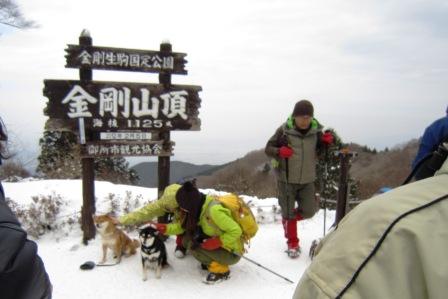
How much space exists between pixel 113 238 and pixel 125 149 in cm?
129

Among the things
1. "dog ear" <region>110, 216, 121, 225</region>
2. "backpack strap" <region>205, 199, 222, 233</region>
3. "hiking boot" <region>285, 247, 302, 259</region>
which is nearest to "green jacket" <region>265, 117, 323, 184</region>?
"hiking boot" <region>285, 247, 302, 259</region>

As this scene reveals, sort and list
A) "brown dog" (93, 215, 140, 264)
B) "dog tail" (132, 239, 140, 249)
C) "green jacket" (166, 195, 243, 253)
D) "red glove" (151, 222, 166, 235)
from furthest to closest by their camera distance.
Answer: "dog tail" (132, 239, 140, 249) < "brown dog" (93, 215, 140, 264) < "red glove" (151, 222, 166, 235) < "green jacket" (166, 195, 243, 253)

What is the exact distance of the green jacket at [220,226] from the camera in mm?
4258

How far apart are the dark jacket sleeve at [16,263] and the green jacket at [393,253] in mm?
984

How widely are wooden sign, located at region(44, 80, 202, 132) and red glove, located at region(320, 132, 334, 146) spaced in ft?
6.07

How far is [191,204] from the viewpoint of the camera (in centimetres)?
435

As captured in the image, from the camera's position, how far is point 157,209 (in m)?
4.76

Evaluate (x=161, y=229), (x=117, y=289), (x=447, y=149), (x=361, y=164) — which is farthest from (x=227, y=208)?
(x=361, y=164)

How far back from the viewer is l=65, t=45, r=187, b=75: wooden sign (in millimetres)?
5180

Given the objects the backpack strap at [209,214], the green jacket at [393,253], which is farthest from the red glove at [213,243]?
the green jacket at [393,253]

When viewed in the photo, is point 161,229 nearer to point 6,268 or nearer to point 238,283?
point 238,283

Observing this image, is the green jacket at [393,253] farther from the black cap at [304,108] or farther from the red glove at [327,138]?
the red glove at [327,138]

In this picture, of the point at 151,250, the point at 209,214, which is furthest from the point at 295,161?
the point at 151,250

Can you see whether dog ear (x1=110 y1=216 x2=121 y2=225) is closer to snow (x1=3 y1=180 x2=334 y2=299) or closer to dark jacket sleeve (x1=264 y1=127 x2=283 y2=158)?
snow (x1=3 y1=180 x2=334 y2=299)
